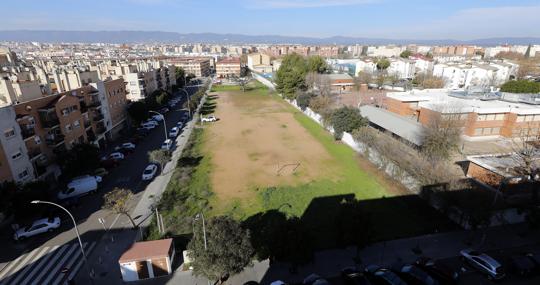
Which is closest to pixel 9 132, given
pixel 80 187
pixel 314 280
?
pixel 80 187

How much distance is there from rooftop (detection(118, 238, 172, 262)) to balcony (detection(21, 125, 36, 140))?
1745 centimetres

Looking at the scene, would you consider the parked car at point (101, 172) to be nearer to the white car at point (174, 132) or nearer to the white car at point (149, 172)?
the white car at point (149, 172)

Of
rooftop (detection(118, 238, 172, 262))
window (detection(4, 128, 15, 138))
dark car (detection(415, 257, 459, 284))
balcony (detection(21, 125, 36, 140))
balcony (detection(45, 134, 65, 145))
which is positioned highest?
window (detection(4, 128, 15, 138))

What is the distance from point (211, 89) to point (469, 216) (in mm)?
86843

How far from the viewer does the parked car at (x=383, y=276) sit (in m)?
13.9

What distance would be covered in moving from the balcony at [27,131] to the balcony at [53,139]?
80.9 inches

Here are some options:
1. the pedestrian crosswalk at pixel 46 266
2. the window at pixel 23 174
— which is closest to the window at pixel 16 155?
the window at pixel 23 174

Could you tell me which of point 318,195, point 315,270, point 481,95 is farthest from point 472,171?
point 481,95

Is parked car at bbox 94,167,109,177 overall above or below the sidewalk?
above

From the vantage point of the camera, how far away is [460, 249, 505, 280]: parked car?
14766 mm

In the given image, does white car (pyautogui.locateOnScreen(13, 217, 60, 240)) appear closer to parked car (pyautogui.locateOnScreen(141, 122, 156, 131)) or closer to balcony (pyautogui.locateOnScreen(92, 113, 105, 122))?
balcony (pyautogui.locateOnScreen(92, 113, 105, 122))

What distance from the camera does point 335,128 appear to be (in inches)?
1517

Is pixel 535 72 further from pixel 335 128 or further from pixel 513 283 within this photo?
pixel 513 283

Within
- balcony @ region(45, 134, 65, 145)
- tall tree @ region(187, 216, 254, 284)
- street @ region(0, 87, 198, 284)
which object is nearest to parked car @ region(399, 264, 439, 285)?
tall tree @ region(187, 216, 254, 284)
